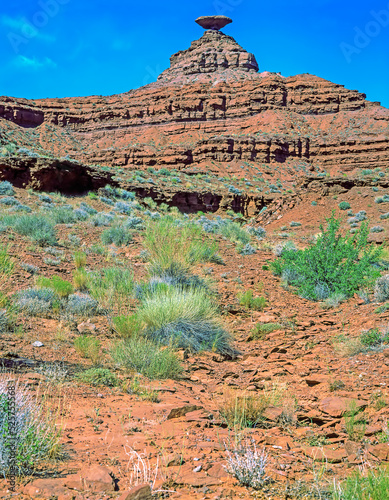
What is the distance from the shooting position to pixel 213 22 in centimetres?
9488

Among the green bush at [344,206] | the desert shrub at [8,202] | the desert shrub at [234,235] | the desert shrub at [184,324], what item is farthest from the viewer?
the green bush at [344,206]

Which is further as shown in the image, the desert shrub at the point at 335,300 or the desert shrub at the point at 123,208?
the desert shrub at the point at 123,208

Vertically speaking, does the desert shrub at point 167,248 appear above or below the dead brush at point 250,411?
above

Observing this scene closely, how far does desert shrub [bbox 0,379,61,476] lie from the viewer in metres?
2.33

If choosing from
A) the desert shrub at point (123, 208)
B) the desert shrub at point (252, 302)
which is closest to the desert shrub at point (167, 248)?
the desert shrub at point (252, 302)

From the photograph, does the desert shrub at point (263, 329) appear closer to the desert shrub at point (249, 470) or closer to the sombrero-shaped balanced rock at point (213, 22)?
the desert shrub at point (249, 470)

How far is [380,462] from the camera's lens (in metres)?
2.59

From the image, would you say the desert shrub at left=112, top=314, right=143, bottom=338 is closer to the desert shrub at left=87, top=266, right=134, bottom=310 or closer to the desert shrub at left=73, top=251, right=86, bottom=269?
the desert shrub at left=87, top=266, right=134, bottom=310

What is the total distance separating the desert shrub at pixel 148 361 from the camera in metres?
4.72

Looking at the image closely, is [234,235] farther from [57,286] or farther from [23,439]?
[23,439]

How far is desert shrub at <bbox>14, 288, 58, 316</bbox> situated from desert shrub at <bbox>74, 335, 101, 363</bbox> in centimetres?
138

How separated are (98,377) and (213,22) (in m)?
105

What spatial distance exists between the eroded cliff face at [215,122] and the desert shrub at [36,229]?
130 feet

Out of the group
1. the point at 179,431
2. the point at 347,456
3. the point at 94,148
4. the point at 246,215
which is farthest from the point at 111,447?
the point at 94,148
